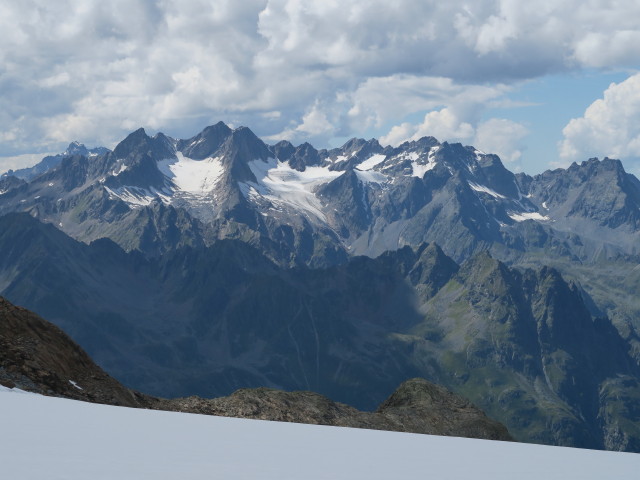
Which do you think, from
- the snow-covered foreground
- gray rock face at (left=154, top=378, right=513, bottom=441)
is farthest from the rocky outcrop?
the snow-covered foreground

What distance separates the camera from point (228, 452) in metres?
39.7

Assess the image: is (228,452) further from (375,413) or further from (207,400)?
(375,413)

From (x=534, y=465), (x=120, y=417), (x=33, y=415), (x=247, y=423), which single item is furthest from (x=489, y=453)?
(x=33, y=415)

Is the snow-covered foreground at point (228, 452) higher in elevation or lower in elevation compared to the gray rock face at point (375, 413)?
higher

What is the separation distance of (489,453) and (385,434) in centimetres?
1040

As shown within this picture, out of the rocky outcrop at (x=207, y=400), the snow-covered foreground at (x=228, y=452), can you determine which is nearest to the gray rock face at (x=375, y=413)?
the rocky outcrop at (x=207, y=400)

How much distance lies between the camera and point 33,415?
43719 mm

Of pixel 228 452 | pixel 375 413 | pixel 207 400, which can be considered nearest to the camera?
pixel 228 452

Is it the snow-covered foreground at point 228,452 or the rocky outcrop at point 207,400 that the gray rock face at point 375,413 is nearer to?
the rocky outcrop at point 207,400

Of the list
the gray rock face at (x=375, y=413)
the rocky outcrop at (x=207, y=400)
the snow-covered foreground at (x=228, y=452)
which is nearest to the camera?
the snow-covered foreground at (x=228, y=452)

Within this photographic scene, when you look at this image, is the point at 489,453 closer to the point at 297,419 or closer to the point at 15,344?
the point at 297,419

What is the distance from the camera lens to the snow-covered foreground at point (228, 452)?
33156mm

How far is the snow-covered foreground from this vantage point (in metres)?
33.2

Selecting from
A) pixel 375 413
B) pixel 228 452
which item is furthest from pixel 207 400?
pixel 228 452
